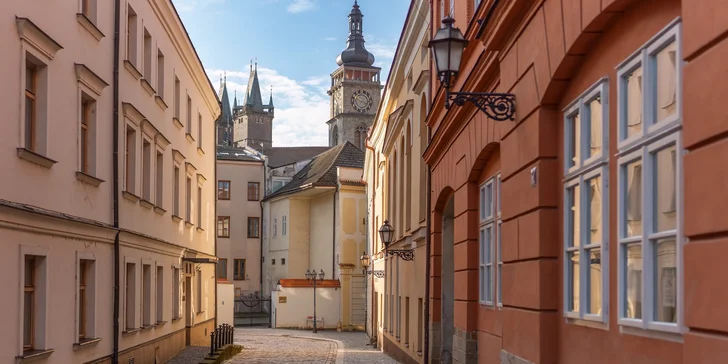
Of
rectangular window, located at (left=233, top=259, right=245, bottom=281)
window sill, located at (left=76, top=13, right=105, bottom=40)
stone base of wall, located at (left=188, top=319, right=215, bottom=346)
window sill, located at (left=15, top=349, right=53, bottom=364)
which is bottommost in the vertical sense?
stone base of wall, located at (left=188, top=319, right=215, bottom=346)

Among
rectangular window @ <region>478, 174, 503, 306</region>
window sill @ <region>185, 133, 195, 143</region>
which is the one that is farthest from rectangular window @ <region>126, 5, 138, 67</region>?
rectangular window @ <region>478, 174, 503, 306</region>

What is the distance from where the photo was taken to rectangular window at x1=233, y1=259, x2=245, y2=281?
61791mm

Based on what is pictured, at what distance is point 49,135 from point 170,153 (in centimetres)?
1075

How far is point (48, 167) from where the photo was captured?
41.8 ft

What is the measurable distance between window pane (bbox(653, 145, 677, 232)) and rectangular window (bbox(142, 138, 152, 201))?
16170 mm

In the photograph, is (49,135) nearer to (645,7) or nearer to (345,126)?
(645,7)

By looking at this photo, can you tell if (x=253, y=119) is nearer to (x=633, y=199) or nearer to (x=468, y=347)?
(x=468, y=347)

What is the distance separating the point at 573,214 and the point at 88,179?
387 inches

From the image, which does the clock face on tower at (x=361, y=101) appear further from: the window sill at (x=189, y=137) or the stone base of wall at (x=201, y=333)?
the window sill at (x=189, y=137)

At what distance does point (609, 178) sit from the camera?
6.14 metres

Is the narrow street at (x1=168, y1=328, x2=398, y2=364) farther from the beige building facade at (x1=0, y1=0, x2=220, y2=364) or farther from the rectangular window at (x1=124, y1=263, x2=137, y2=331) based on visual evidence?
the rectangular window at (x1=124, y1=263, x2=137, y2=331)

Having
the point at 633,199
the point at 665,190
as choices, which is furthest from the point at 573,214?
the point at 665,190

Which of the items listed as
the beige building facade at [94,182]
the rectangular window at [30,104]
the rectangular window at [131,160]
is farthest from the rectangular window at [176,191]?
the rectangular window at [30,104]

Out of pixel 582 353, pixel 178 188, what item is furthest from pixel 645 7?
pixel 178 188
